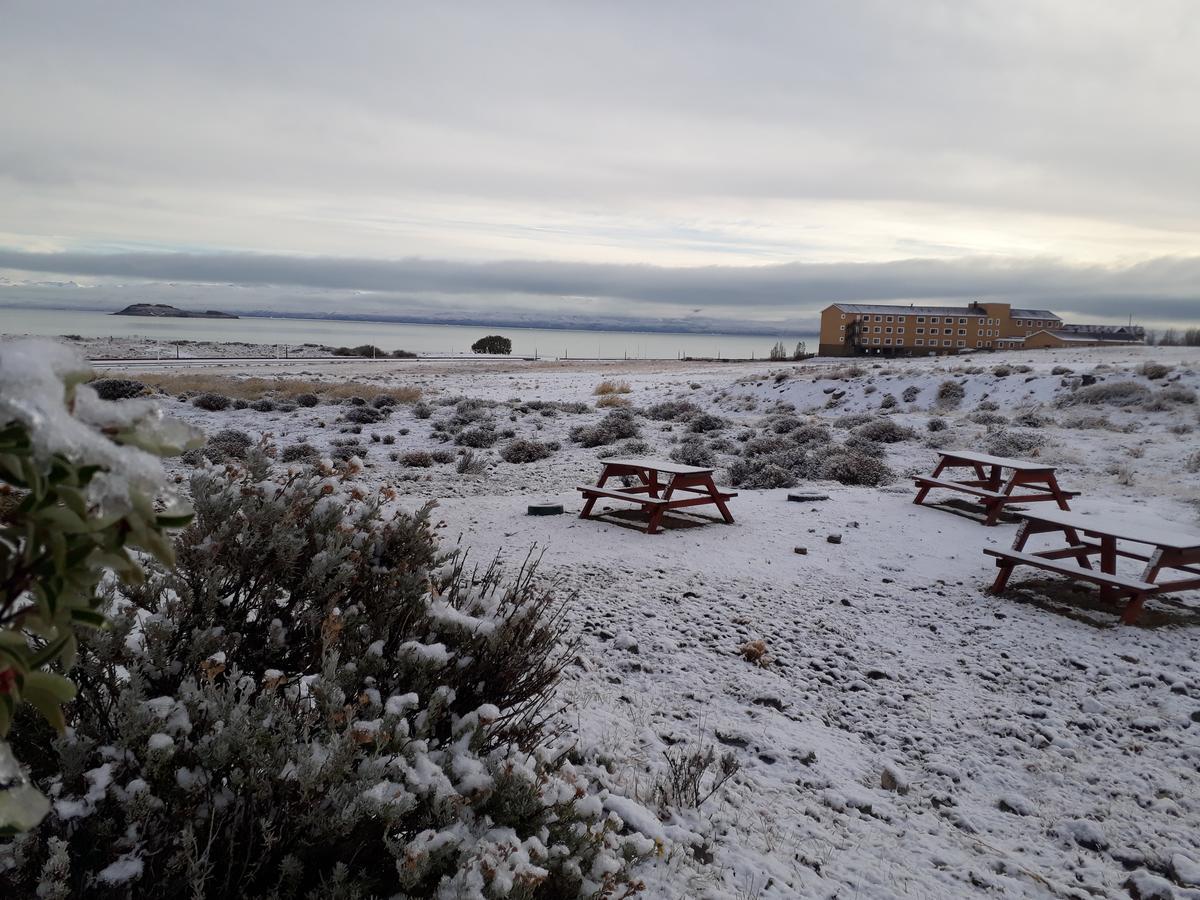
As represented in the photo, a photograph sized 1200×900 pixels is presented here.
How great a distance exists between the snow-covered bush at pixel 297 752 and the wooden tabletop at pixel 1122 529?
17.3ft

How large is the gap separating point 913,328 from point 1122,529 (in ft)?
189

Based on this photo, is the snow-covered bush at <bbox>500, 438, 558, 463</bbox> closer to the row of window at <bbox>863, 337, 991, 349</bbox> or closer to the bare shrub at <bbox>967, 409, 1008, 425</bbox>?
the bare shrub at <bbox>967, 409, 1008, 425</bbox>

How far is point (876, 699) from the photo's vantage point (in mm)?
5023

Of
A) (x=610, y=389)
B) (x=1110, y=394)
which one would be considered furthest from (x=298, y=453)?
(x=1110, y=394)

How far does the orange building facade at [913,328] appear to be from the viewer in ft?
194

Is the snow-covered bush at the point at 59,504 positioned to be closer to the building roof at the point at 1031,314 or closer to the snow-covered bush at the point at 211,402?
the snow-covered bush at the point at 211,402

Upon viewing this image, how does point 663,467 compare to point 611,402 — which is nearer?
point 663,467

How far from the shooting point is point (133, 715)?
80.8 inches

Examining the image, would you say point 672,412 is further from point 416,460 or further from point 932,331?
point 932,331

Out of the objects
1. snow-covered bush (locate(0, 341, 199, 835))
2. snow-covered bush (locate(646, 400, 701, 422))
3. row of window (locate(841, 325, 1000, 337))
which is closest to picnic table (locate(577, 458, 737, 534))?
snow-covered bush (locate(0, 341, 199, 835))

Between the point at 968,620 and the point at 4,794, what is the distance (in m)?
6.64

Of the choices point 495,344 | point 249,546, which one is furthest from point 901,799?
point 495,344

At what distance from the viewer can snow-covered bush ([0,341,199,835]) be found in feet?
2.44

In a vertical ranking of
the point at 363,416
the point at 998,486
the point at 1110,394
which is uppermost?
the point at 1110,394
